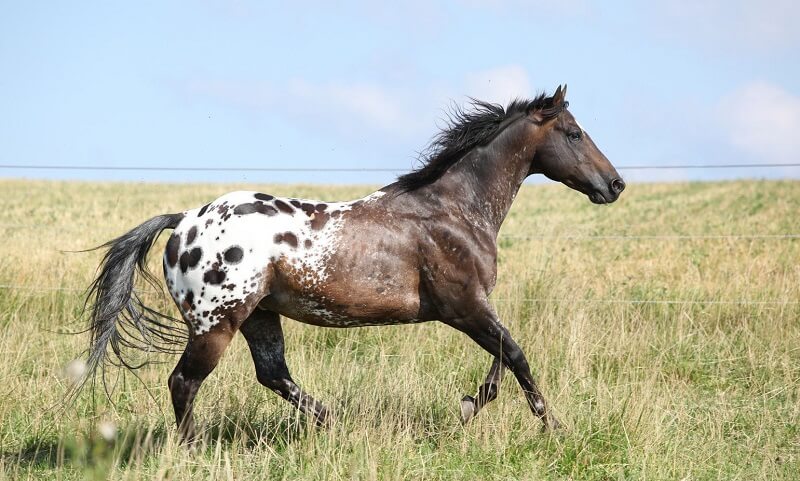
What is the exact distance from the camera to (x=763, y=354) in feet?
23.9

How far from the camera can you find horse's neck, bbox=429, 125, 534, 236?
17.6ft

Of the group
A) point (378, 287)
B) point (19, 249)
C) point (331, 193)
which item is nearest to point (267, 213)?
point (378, 287)

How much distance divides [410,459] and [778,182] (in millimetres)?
29376

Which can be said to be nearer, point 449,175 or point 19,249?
point 449,175

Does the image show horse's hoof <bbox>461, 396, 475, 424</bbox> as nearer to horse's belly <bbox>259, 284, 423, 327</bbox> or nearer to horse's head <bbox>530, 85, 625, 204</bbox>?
horse's belly <bbox>259, 284, 423, 327</bbox>

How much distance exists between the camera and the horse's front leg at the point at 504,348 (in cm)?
507

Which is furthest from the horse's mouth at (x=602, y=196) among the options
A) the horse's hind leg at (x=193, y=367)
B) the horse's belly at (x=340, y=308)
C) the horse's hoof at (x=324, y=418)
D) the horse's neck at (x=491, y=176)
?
the horse's hind leg at (x=193, y=367)

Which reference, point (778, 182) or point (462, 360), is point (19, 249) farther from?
point (778, 182)

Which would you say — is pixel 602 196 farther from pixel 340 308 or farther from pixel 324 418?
pixel 324 418

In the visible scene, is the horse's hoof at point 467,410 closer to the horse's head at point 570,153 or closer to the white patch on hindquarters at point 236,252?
the white patch on hindquarters at point 236,252

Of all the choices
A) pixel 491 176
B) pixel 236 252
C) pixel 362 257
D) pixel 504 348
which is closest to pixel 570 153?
pixel 491 176

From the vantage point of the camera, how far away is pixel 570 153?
18.0ft

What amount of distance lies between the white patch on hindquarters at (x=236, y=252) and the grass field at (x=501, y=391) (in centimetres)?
76

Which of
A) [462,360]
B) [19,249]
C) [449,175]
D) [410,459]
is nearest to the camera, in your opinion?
[410,459]
